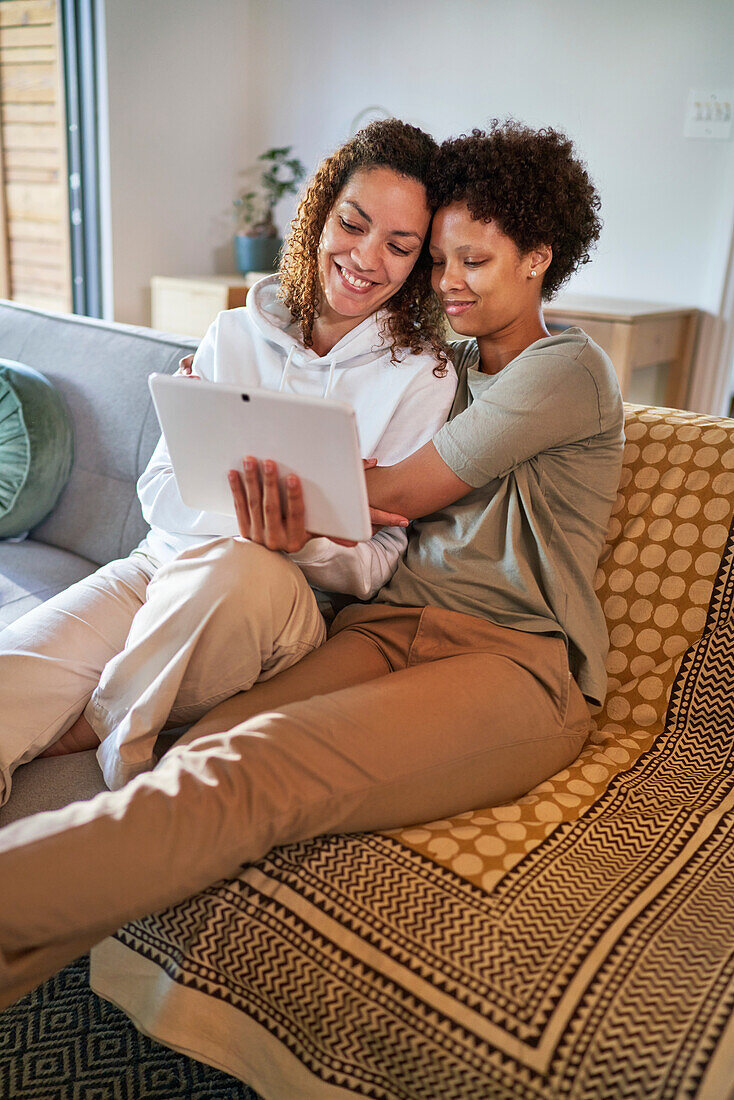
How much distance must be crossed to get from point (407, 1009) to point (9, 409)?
1341mm

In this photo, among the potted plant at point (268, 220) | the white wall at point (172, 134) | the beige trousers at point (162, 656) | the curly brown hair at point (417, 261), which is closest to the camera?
the beige trousers at point (162, 656)

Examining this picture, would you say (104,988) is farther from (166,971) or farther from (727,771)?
(727,771)

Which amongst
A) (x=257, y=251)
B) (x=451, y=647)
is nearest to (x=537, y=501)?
(x=451, y=647)

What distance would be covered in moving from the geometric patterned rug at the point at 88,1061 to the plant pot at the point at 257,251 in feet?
10.3

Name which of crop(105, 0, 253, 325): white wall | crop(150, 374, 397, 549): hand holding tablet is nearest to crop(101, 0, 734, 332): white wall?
crop(105, 0, 253, 325): white wall

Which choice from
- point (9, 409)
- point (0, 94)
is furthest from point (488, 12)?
point (9, 409)

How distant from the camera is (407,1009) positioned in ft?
2.72

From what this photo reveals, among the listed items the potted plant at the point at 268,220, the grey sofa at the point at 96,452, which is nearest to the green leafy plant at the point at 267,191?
the potted plant at the point at 268,220

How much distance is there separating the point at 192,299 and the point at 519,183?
260cm

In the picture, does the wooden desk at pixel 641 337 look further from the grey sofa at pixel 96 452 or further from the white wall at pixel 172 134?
the white wall at pixel 172 134

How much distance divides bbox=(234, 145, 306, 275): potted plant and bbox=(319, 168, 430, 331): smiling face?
2.44 m

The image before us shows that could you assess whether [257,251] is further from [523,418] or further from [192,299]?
[523,418]

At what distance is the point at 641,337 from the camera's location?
2908mm

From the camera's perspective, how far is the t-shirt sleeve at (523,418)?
118 centimetres
